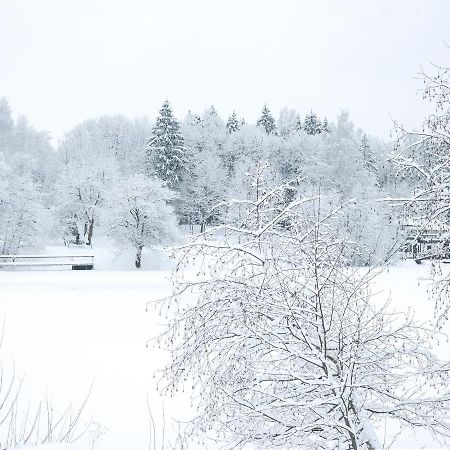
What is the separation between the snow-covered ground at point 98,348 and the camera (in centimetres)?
949

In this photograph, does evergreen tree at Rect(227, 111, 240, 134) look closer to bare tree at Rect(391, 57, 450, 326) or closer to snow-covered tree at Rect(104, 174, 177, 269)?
snow-covered tree at Rect(104, 174, 177, 269)

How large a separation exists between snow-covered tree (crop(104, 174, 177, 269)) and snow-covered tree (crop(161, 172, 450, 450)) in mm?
30434

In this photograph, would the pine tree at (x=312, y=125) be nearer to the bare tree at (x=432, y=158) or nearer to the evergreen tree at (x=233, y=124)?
the evergreen tree at (x=233, y=124)

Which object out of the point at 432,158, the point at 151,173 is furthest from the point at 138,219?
the point at 432,158

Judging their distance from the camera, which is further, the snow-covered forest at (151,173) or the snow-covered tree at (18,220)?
the snow-covered forest at (151,173)

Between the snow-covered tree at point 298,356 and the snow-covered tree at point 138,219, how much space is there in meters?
30.4

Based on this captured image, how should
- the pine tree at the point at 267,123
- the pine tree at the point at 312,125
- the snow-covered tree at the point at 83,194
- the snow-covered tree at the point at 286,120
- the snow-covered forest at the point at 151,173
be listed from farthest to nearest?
1. the snow-covered tree at the point at 286,120
2. the pine tree at the point at 267,123
3. the pine tree at the point at 312,125
4. the snow-covered tree at the point at 83,194
5. the snow-covered forest at the point at 151,173

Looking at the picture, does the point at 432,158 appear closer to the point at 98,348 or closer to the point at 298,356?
the point at 298,356

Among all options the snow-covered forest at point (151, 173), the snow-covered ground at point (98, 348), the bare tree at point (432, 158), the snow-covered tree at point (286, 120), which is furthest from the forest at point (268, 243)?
the snow-covered ground at point (98, 348)

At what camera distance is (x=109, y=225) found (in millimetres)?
37031

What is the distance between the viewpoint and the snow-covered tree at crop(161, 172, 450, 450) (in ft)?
13.3

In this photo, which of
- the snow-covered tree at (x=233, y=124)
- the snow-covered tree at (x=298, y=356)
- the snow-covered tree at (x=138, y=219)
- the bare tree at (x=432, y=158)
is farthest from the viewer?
the snow-covered tree at (x=233, y=124)

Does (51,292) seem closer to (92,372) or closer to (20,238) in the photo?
(92,372)

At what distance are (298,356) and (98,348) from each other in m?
10.6
